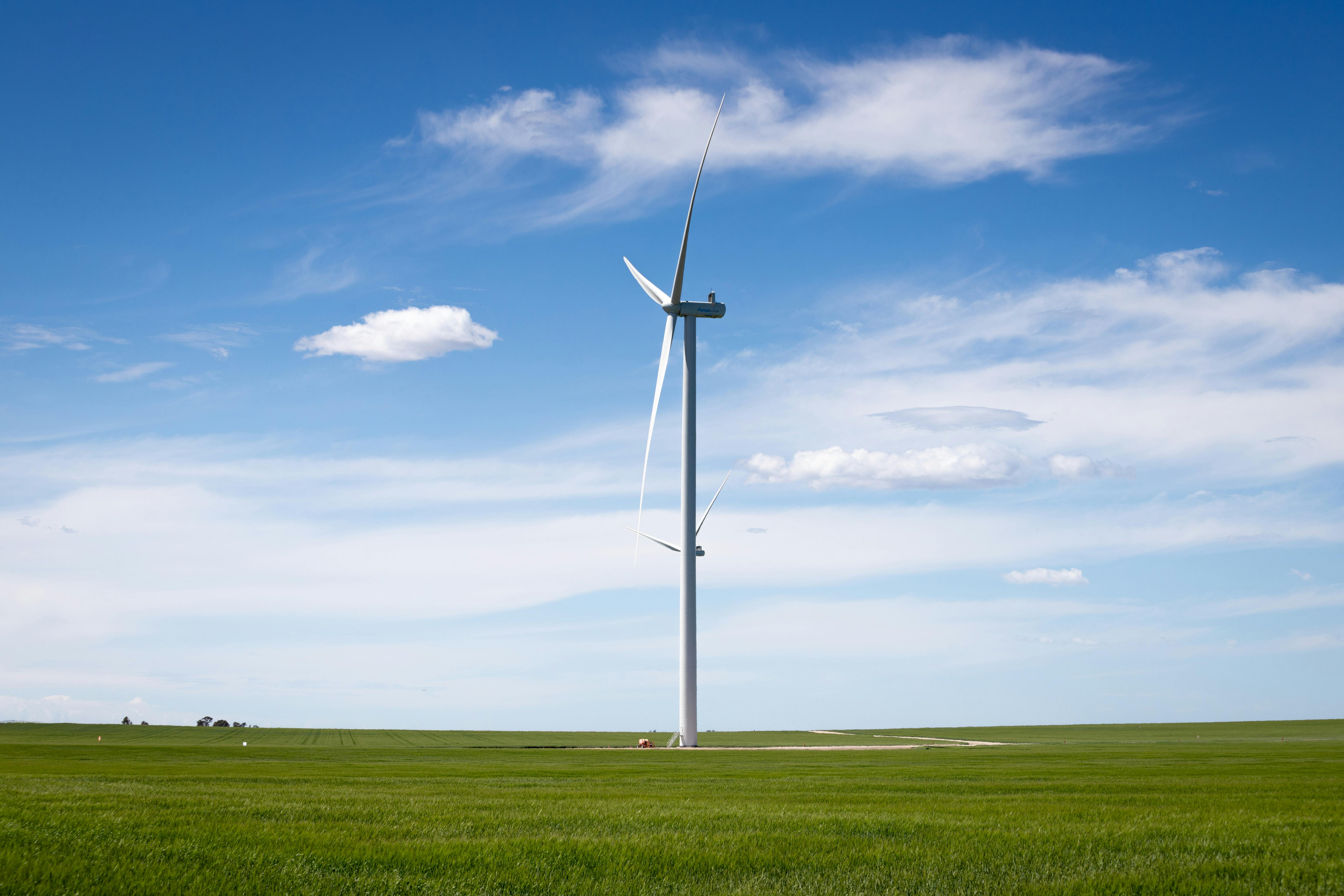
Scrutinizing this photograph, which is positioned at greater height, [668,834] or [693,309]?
[693,309]

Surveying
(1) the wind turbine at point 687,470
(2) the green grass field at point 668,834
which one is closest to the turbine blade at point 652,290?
(1) the wind turbine at point 687,470

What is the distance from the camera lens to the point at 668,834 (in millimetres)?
12898

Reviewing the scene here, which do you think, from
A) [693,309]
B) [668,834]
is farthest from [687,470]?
[668,834]

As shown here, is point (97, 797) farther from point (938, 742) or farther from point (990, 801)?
point (938, 742)

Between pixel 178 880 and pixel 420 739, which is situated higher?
pixel 178 880

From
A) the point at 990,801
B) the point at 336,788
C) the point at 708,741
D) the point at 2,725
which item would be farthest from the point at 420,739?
the point at 990,801

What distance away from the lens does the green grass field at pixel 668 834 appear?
33.0 feet

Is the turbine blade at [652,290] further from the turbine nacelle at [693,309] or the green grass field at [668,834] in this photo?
the green grass field at [668,834]

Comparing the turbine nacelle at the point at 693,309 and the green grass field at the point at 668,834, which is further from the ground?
the turbine nacelle at the point at 693,309

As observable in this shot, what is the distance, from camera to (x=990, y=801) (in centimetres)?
1986

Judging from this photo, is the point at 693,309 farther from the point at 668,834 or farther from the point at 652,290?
the point at 668,834

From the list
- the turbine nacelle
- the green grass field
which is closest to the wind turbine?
the turbine nacelle

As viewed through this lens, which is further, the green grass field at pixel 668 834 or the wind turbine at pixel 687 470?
the wind turbine at pixel 687 470

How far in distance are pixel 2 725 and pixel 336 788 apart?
14631cm
